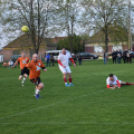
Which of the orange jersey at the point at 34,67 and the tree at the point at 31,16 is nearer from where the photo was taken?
the orange jersey at the point at 34,67

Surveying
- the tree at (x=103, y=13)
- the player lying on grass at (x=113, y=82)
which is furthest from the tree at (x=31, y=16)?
the player lying on grass at (x=113, y=82)

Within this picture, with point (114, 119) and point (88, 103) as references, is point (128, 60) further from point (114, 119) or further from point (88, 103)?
point (114, 119)

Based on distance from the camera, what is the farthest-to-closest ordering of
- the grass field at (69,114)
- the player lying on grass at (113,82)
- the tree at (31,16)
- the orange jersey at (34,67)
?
the tree at (31,16) → the player lying on grass at (113,82) → the orange jersey at (34,67) → the grass field at (69,114)

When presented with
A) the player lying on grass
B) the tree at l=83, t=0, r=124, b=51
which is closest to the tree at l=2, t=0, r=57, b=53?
the tree at l=83, t=0, r=124, b=51

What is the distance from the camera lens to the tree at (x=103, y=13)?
40.2 m

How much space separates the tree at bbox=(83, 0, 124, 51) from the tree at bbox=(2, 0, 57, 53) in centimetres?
549

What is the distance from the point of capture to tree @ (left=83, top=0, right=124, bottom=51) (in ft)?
132

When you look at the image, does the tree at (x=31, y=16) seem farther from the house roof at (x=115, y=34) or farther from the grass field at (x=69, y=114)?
the grass field at (x=69, y=114)

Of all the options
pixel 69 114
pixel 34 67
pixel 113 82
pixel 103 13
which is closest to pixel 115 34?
pixel 103 13

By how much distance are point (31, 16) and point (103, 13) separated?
10631 millimetres

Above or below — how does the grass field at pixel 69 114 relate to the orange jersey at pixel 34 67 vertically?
below

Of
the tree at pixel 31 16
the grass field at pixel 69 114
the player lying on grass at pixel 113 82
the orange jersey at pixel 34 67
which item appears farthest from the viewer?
the tree at pixel 31 16

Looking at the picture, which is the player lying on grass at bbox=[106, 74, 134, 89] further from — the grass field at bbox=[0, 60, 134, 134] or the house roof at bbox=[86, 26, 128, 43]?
the house roof at bbox=[86, 26, 128, 43]

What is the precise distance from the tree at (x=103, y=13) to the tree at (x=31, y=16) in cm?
549
